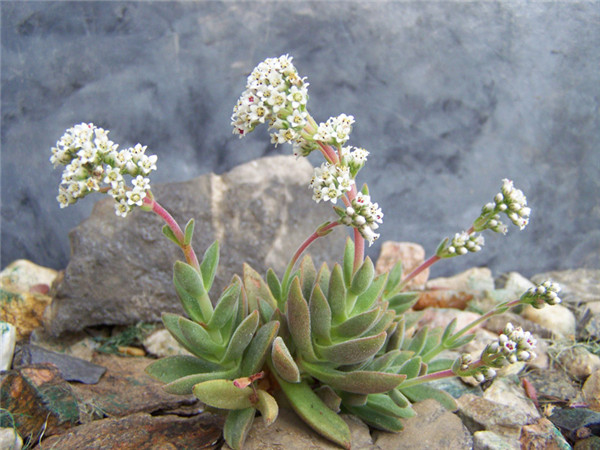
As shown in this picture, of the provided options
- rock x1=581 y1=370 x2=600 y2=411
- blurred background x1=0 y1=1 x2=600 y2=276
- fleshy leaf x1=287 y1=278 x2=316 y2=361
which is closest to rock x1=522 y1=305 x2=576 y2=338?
rock x1=581 y1=370 x2=600 y2=411

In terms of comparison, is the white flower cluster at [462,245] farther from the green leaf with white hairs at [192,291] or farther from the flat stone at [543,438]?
the green leaf with white hairs at [192,291]

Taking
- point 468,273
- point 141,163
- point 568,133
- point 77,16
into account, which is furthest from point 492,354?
point 77,16

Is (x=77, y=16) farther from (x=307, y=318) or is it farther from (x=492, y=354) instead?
(x=492, y=354)

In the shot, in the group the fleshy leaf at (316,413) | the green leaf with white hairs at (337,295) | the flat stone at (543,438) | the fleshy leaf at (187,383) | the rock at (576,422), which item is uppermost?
the green leaf with white hairs at (337,295)

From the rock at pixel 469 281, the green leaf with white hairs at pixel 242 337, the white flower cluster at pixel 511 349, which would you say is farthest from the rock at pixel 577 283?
the green leaf with white hairs at pixel 242 337

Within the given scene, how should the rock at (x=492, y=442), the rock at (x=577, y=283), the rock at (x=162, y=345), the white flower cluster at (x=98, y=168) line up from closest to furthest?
the white flower cluster at (x=98, y=168) < the rock at (x=492, y=442) < the rock at (x=162, y=345) < the rock at (x=577, y=283)

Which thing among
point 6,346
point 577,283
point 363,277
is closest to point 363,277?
point 363,277
